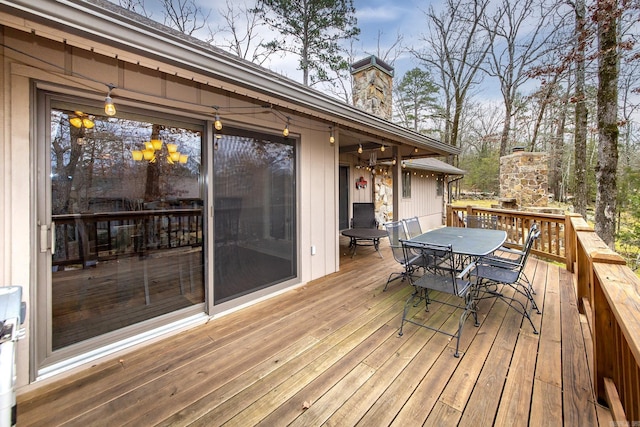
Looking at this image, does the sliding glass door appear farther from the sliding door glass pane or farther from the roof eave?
the roof eave

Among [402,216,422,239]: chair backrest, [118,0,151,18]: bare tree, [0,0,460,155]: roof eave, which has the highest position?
[118,0,151,18]: bare tree

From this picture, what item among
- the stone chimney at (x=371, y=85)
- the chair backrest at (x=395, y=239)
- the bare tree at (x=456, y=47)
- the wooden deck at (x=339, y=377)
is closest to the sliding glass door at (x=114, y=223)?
the wooden deck at (x=339, y=377)

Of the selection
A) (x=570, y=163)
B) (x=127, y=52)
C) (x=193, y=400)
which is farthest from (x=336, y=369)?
(x=570, y=163)

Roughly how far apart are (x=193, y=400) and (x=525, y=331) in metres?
2.99

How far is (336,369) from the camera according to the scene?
206 centimetres

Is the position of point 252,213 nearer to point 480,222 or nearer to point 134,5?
point 480,222

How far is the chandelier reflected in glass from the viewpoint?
7.82 ft

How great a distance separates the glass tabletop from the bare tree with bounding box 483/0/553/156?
9162mm

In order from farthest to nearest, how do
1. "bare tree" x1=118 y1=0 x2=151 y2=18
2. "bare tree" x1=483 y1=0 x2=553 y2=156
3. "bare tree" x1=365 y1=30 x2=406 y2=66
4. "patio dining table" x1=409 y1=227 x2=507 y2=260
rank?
"bare tree" x1=365 y1=30 x2=406 y2=66 < "bare tree" x1=483 y1=0 x2=553 y2=156 < "bare tree" x1=118 y1=0 x2=151 y2=18 < "patio dining table" x1=409 y1=227 x2=507 y2=260

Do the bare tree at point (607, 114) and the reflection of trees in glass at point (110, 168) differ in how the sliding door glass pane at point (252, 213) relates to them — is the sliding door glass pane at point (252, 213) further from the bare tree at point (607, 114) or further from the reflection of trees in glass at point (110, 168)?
the bare tree at point (607, 114)

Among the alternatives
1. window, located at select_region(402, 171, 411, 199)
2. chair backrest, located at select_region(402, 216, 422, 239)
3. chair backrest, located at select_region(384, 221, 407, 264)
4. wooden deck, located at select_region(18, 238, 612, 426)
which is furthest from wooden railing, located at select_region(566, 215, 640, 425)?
window, located at select_region(402, 171, 411, 199)

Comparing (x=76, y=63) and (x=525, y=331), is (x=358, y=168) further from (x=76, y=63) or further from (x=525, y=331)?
(x=76, y=63)

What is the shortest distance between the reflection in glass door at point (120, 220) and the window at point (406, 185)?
7.31m

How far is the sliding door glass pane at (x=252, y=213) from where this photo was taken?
2879 millimetres
